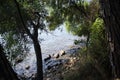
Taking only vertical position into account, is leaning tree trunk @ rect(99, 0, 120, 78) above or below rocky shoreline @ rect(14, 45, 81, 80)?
above

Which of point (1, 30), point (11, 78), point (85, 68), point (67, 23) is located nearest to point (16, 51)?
point (1, 30)

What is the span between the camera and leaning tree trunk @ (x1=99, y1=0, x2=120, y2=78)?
595 cm

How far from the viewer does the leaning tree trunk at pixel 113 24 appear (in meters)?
5.95

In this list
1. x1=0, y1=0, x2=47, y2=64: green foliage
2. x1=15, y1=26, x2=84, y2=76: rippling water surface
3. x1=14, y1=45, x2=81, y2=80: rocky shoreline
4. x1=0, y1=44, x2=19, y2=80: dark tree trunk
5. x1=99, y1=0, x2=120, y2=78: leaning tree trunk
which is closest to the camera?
x1=0, y1=44, x2=19, y2=80: dark tree trunk

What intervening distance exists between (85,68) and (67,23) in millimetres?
11215

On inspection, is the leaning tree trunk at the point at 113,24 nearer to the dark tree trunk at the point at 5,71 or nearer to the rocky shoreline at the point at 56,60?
the dark tree trunk at the point at 5,71

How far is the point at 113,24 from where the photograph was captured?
6016 mm

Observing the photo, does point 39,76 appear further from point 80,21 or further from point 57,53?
point 57,53

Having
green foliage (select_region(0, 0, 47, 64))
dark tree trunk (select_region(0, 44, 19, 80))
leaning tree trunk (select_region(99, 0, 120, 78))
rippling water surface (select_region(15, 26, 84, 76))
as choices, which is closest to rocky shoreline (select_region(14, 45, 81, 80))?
rippling water surface (select_region(15, 26, 84, 76))

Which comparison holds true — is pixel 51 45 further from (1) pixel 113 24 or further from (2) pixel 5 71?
(2) pixel 5 71

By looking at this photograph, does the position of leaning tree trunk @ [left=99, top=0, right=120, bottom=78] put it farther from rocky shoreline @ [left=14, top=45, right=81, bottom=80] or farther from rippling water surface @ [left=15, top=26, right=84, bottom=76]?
rippling water surface @ [left=15, top=26, right=84, bottom=76]

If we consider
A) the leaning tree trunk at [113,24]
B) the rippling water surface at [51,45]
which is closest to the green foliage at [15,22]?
the leaning tree trunk at [113,24]

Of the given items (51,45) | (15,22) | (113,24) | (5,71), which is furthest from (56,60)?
(5,71)

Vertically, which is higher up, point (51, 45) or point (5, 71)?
point (5, 71)
